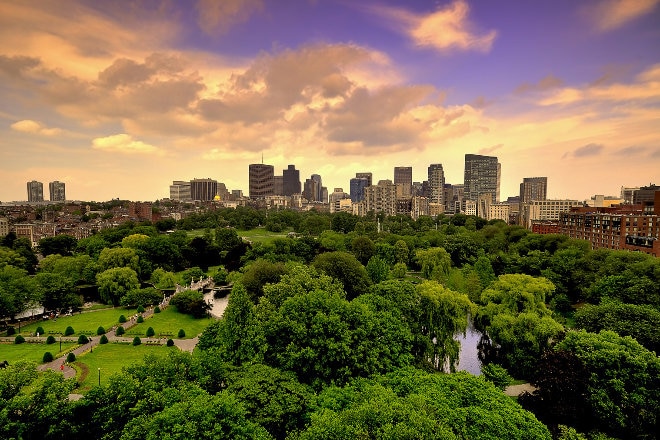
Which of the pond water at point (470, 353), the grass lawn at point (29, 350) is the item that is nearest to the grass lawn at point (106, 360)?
the grass lawn at point (29, 350)

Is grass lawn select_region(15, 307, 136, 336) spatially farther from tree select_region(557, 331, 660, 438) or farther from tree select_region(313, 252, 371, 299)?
tree select_region(557, 331, 660, 438)

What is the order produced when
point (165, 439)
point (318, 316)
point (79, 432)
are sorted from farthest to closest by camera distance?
point (318, 316) → point (79, 432) → point (165, 439)

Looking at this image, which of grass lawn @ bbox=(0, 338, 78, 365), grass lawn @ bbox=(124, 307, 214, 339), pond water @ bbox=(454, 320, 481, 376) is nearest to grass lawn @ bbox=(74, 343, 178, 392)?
grass lawn @ bbox=(0, 338, 78, 365)

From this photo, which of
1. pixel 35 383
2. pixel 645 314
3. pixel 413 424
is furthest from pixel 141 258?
pixel 645 314

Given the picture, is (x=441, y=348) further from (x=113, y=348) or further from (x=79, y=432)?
(x=113, y=348)

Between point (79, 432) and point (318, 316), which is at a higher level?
Result: point (318, 316)

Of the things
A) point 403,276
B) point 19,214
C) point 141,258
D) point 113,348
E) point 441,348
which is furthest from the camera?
point 19,214

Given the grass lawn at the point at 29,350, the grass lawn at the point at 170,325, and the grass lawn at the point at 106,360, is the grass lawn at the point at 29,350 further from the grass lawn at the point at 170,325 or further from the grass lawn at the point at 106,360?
the grass lawn at the point at 170,325
